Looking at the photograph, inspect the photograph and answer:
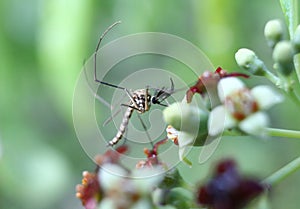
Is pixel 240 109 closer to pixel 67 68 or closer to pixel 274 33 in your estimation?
pixel 274 33

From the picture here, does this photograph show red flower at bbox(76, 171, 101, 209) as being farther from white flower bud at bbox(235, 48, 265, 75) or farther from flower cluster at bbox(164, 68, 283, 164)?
white flower bud at bbox(235, 48, 265, 75)

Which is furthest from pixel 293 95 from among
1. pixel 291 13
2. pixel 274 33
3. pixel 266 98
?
pixel 291 13

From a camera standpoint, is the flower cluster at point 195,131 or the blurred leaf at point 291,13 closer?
the flower cluster at point 195,131

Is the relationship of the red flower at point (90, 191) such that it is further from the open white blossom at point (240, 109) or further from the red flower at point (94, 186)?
the open white blossom at point (240, 109)

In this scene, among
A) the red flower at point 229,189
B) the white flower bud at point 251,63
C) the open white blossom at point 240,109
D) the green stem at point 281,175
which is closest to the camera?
the red flower at point 229,189

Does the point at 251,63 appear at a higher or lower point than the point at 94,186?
higher

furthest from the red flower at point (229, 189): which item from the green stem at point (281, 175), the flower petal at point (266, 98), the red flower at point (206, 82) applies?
the red flower at point (206, 82)

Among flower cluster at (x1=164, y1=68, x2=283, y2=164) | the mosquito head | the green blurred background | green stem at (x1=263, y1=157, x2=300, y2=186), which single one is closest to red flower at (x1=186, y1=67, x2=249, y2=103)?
flower cluster at (x1=164, y1=68, x2=283, y2=164)
